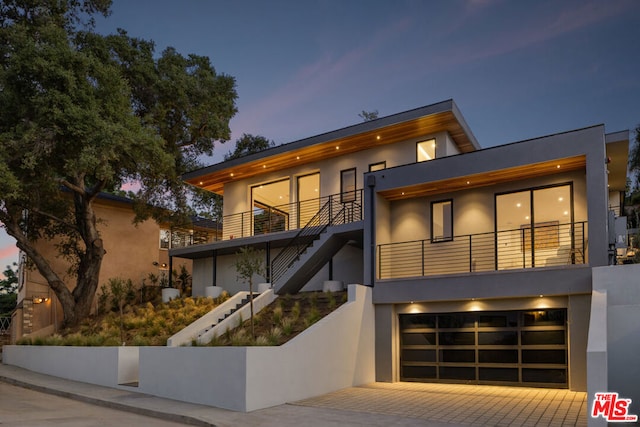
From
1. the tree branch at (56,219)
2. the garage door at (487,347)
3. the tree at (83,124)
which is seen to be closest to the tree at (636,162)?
the tree at (83,124)

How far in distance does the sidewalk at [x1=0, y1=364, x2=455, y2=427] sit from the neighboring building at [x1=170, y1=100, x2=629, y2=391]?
191 inches

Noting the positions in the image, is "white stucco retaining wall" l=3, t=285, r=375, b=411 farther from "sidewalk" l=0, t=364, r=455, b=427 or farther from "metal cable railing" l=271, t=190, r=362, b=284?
"metal cable railing" l=271, t=190, r=362, b=284

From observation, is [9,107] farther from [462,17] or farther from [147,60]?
[462,17]

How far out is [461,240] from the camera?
16672 millimetres

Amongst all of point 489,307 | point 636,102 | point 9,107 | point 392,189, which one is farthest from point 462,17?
point 636,102

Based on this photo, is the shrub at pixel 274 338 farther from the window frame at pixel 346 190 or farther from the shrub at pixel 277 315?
the window frame at pixel 346 190

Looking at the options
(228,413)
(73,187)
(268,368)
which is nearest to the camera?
(228,413)

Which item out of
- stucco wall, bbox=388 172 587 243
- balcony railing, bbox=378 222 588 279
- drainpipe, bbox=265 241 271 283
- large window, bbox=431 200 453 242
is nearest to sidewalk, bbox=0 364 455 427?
balcony railing, bbox=378 222 588 279

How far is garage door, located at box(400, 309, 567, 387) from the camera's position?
1362cm

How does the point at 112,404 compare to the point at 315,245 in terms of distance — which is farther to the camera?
the point at 315,245

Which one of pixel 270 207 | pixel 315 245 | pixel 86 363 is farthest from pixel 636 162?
pixel 86 363

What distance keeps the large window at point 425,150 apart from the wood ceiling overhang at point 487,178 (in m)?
2.37

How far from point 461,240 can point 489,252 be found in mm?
882

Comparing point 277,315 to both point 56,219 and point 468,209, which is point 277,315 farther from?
point 56,219
